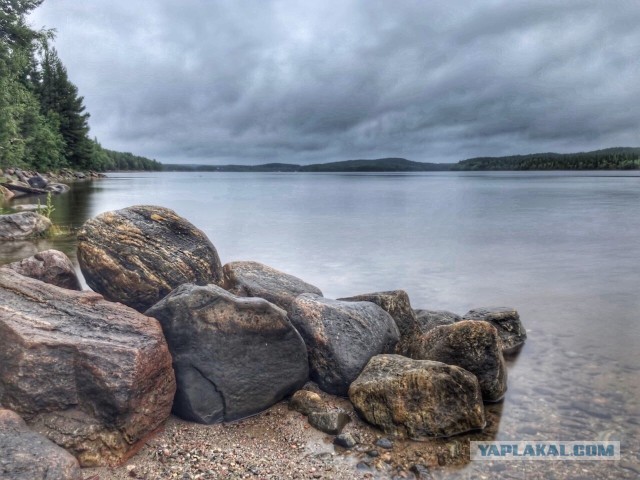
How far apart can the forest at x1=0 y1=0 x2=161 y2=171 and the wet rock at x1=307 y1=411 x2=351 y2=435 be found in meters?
36.6

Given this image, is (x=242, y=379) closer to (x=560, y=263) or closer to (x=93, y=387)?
(x=93, y=387)

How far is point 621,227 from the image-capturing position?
30.1 m

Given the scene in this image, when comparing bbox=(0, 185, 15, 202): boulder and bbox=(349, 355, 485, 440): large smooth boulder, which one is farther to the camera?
bbox=(0, 185, 15, 202): boulder

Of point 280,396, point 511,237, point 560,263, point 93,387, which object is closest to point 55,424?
point 93,387

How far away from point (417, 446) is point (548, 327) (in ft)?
21.2

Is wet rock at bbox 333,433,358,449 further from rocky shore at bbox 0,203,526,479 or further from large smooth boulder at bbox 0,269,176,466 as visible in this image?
Answer: large smooth boulder at bbox 0,269,176,466

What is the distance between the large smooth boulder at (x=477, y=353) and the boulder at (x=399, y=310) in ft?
5.13

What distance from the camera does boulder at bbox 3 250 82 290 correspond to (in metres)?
8.38

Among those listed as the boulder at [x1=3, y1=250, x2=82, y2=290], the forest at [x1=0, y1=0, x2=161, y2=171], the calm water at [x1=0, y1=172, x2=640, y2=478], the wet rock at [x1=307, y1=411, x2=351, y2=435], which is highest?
the forest at [x1=0, y1=0, x2=161, y2=171]

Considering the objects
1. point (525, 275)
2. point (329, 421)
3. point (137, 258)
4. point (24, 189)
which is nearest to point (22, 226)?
point (137, 258)

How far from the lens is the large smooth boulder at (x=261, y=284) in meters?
8.84

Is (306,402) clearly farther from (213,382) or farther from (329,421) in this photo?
(213,382)

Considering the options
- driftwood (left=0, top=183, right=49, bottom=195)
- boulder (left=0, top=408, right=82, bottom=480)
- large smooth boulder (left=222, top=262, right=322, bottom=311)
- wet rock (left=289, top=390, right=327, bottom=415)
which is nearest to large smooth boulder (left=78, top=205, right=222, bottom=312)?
large smooth boulder (left=222, top=262, right=322, bottom=311)

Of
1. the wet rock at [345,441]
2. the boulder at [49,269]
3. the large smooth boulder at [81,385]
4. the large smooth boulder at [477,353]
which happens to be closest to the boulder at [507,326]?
the large smooth boulder at [477,353]
